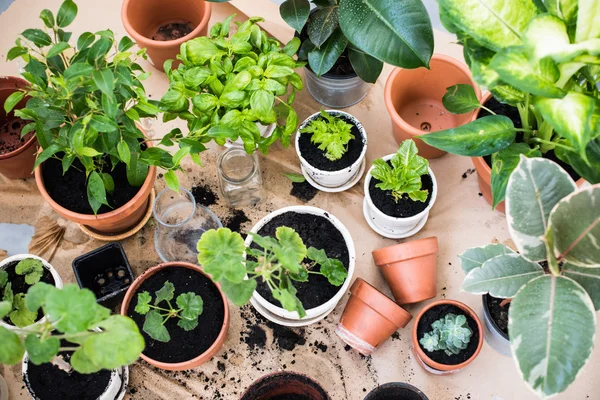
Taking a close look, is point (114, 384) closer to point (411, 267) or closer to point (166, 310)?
point (166, 310)

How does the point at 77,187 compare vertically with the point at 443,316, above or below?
above

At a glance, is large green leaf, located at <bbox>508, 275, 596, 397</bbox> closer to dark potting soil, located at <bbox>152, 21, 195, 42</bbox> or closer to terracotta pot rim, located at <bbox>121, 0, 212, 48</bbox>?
terracotta pot rim, located at <bbox>121, 0, 212, 48</bbox>

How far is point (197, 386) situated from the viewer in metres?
1.56

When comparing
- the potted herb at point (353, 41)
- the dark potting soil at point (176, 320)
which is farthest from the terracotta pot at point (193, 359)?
the potted herb at point (353, 41)

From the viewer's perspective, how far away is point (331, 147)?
158cm

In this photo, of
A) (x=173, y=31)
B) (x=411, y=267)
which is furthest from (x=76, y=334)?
(x=173, y=31)

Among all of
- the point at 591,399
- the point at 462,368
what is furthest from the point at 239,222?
the point at 591,399

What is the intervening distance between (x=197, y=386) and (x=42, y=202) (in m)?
0.72

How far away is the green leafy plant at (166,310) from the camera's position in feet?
4.52

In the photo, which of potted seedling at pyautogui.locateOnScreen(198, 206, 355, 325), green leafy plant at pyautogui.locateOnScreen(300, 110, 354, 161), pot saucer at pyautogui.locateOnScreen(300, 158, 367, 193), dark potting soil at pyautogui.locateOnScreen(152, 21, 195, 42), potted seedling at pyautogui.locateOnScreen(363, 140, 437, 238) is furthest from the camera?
dark potting soil at pyautogui.locateOnScreen(152, 21, 195, 42)

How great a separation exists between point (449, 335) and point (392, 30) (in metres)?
0.75

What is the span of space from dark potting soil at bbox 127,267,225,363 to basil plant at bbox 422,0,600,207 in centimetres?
68

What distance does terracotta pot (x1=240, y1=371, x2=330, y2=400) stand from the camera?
1.31 meters

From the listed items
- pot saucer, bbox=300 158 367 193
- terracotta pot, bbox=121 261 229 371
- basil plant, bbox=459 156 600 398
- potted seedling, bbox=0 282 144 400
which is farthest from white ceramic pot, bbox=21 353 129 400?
basil plant, bbox=459 156 600 398
